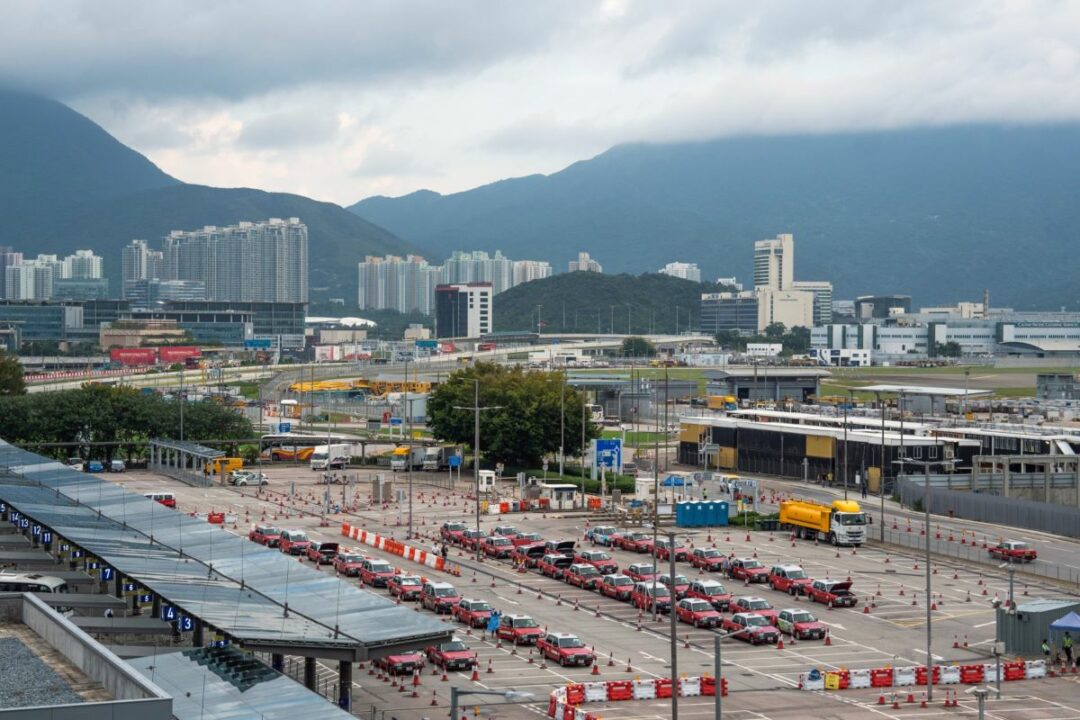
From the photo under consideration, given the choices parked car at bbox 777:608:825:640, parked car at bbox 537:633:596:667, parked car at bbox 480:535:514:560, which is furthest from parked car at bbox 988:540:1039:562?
parked car at bbox 537:633:596:667

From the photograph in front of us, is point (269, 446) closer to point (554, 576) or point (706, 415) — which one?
point (706, 415)

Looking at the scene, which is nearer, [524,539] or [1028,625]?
[1028,625]

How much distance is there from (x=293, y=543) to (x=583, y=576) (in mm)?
12735

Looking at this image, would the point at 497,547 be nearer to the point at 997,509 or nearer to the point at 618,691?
the point at 618,691

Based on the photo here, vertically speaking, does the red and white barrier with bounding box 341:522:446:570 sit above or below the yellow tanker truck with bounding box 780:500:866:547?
below

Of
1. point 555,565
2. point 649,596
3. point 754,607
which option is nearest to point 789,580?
point 754,607

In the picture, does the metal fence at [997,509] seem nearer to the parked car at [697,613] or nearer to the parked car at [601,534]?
the parked car at [601,534]

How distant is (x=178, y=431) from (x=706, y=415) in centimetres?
3747

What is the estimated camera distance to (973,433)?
90875 millimetres

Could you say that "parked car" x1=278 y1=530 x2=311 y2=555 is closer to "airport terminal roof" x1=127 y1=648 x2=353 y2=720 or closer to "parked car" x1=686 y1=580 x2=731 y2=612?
"parked car" x1=686 y1=580 x2=731 y2=612

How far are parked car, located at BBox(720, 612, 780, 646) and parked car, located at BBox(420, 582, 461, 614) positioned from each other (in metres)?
8.52

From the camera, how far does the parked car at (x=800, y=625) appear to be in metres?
45.4

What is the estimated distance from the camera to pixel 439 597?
48.4m

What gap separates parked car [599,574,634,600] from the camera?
51.6m
